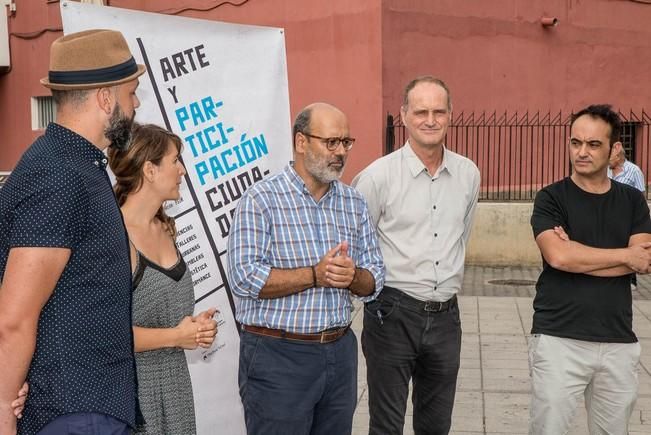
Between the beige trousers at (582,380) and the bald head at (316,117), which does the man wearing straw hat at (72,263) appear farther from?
the beige trousers at (582,380)

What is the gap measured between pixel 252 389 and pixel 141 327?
24.6 inches

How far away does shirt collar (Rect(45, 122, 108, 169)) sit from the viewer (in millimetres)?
2475

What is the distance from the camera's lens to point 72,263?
95.8 inches

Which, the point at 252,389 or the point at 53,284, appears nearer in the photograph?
the point at 53,284

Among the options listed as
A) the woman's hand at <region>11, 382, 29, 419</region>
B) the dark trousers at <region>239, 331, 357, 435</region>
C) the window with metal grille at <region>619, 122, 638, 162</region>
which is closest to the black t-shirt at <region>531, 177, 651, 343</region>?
the dark trousers at <region>239, 331, 357, 435</region>

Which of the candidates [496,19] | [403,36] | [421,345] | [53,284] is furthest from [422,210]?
[496,19]

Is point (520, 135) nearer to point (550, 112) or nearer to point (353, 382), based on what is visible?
point (550, 112)

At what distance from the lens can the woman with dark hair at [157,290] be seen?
3.35 metres

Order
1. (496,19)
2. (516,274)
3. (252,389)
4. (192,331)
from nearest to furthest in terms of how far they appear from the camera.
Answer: (192,331) < (252,389) < (516,274) < (496,19)

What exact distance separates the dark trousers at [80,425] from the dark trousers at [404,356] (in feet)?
6.95

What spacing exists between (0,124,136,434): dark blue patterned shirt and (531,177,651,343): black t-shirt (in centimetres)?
244

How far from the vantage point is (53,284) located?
7.73ft

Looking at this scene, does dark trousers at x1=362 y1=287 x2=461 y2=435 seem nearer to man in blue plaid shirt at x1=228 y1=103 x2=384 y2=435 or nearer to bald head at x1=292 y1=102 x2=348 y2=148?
man in blue plaid shirt at x1=228 y1=103 x2=384 y2=435

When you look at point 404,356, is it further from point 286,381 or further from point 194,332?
point 194,332
